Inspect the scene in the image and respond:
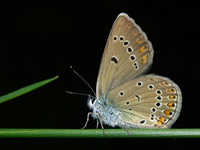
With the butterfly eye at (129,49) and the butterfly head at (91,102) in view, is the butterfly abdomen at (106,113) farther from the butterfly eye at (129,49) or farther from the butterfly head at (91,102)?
the butterfly eye at (129,49)

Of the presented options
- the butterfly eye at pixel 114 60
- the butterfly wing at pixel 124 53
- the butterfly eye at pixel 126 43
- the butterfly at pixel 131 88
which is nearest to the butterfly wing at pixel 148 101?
the butterfly at pixel 131 88

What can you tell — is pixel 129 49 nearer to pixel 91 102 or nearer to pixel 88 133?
pixel 91 102

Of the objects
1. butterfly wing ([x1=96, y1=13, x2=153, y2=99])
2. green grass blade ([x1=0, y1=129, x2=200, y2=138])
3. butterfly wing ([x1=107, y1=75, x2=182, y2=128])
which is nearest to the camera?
green grass blade ([x1=0, y1=129, x2=200, y2=138])

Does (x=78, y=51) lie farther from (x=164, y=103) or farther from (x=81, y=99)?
(x=164, y=103)

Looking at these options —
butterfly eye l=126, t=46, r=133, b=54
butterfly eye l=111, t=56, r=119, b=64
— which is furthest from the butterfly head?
butterfly eye l=126, t=46, r=133, b=54

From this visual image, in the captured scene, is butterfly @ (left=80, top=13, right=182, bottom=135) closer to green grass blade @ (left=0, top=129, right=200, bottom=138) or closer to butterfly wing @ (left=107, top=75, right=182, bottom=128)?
butterfly wing @ (left=107, top=75, right=182, bottom=128)
